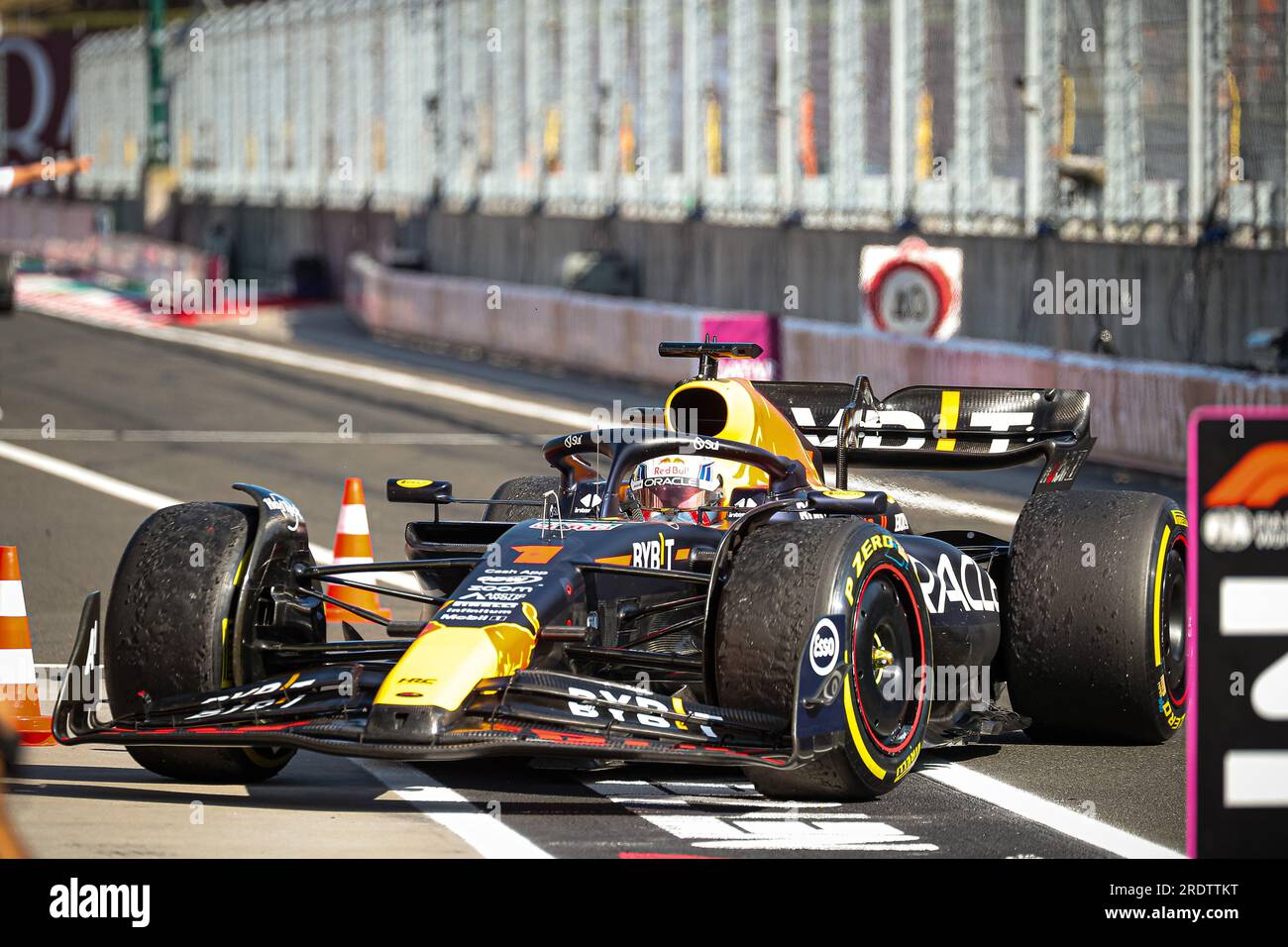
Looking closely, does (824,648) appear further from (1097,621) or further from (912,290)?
(912,290)

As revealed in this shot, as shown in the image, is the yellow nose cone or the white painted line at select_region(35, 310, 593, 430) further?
the white painted line at select_region(35, 310, 593, 430)

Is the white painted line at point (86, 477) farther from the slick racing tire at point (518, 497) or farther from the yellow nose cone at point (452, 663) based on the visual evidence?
the yellow nose cone at point (452, 663)

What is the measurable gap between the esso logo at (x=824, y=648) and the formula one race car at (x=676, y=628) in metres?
0.01

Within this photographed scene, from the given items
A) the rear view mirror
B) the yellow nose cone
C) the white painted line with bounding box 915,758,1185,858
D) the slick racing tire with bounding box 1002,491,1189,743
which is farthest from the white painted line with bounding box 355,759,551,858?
the slick racing tire with bounding box 1002,491,1189,743

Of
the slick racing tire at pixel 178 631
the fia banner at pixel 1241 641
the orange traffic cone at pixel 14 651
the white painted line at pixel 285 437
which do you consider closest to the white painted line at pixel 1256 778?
the fia banner at pixel 1241 641

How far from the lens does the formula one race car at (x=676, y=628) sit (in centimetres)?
743

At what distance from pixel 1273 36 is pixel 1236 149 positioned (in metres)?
1.10

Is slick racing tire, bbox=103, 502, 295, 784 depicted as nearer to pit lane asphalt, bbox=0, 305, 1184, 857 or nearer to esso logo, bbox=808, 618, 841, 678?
pit lane asphalt, bbox=0, 305, 1184, 857

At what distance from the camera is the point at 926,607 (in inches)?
331

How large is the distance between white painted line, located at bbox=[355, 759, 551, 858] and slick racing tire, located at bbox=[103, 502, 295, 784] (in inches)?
18.6

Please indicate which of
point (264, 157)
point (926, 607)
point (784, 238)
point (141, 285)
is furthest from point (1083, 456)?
point (264, 157)

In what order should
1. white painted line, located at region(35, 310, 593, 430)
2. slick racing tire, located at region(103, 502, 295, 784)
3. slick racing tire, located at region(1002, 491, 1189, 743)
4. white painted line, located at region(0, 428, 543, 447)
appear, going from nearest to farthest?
slick racing tire, located at region(103, 502, 295, 784)
slick racing tire, located at region(1002, 491, 1189, 743)
white painted line, located at region(0, 428, 543, 447)
white painted line, located at region(35, 310, 593, 430)

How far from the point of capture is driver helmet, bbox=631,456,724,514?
29.7ft
